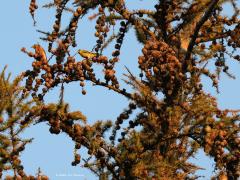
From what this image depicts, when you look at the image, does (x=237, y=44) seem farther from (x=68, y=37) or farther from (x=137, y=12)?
(x=68, y=37)

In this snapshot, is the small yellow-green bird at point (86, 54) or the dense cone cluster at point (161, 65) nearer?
the dense cone cluster at point (161, 65)

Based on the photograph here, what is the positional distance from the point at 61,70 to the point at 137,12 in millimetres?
1881

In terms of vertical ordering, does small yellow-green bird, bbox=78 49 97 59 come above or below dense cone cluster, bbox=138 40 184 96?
above

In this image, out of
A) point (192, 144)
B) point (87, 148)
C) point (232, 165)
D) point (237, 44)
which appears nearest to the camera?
point (232, 165)

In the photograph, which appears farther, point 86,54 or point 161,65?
point 86,54

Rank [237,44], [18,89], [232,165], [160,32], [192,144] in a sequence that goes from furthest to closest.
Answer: [192,144], [160,32], [237,44], [18,89], [232,165]

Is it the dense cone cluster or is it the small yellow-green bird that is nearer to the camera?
the dense cone cluster

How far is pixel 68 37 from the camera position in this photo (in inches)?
325

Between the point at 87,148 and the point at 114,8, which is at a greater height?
the point at 114,8

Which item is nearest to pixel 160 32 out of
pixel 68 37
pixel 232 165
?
pixel 68 37

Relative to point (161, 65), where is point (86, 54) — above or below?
above

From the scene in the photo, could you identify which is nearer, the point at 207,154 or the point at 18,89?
the point at 207,154

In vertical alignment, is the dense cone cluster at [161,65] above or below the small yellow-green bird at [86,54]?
below

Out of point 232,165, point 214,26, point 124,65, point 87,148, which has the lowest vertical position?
point 232,165
